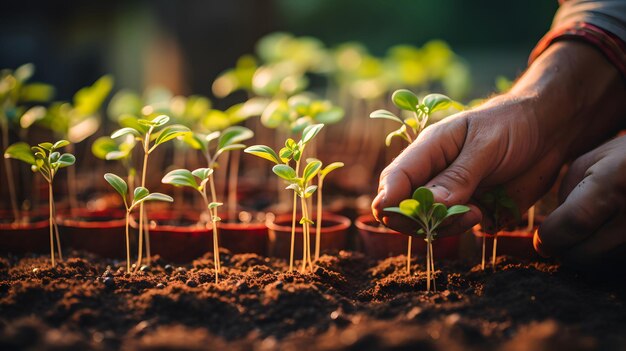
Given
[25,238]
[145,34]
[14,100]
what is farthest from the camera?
[145,34]

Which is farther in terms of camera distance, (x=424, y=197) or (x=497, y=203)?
(x=497, y=203)

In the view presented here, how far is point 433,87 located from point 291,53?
13.2 ft

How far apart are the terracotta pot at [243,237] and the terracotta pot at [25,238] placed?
604 millimetres

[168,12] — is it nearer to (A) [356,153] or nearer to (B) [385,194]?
(A) [356,153]

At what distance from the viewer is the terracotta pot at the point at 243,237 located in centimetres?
191

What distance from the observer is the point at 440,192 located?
4.42ft

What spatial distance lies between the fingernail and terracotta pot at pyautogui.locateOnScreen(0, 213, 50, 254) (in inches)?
52.9

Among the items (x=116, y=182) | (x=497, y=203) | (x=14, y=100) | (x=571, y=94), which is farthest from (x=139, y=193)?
(x=571, y=94)

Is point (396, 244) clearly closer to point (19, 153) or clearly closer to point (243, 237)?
point (243, 237)

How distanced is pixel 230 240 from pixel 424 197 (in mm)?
873

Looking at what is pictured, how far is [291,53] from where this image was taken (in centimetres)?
315

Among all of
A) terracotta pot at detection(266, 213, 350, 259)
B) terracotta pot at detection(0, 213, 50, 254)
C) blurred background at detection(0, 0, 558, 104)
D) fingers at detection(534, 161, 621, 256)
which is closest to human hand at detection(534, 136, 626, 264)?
fingers at detection(534, 161, 621, 256)

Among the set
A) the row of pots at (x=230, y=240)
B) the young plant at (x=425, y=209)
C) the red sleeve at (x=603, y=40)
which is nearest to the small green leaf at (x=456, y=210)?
the young plant at (x=425, y=209)

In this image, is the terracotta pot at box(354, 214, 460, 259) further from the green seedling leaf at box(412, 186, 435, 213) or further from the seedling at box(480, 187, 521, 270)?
the green seedling leaf at box(412, 186, 435, 213)
